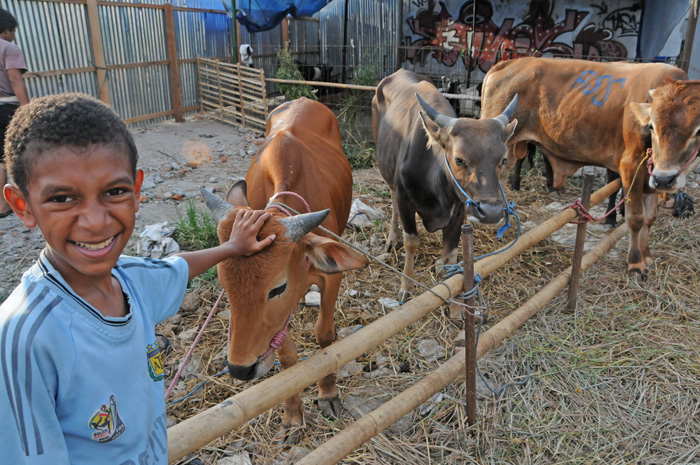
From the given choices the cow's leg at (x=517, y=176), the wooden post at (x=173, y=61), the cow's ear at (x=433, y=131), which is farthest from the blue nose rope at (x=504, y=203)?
the wooden post at (x=173, y=61)

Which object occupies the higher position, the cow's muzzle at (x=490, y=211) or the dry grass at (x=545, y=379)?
the cow's muzzle at (x=490, y=211)

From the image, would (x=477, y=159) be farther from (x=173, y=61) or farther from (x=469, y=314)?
(x=173, y=61)

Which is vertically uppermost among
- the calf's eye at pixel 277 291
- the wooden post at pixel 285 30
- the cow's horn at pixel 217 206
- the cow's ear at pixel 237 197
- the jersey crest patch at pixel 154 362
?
the wooden post at pixel 285 30

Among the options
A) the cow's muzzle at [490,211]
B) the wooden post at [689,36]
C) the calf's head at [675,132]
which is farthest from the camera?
the wooden post at [689,36]

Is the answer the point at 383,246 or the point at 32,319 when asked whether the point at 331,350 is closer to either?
the point at 32,319

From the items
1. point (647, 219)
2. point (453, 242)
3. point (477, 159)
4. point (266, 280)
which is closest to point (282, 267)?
point (266, 280)

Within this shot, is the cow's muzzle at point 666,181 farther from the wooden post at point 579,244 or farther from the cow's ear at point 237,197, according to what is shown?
the cow's ear at point 237,197

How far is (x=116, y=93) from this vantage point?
1041 cm

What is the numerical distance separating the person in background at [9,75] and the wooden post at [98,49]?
13.6 feet

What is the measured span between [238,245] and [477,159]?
217 cm

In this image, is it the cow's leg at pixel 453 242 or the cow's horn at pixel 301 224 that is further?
the cow's leg at pixel 453 242

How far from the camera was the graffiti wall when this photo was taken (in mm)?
10734

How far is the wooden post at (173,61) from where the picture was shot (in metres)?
11.3

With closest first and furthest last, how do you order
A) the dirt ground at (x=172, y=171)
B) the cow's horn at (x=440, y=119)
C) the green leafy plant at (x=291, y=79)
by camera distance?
the cow's horn at (x=440, y=119)
the dirt ground at (x=172, y=171)
the green leafy plant at (x=291, y=79)
